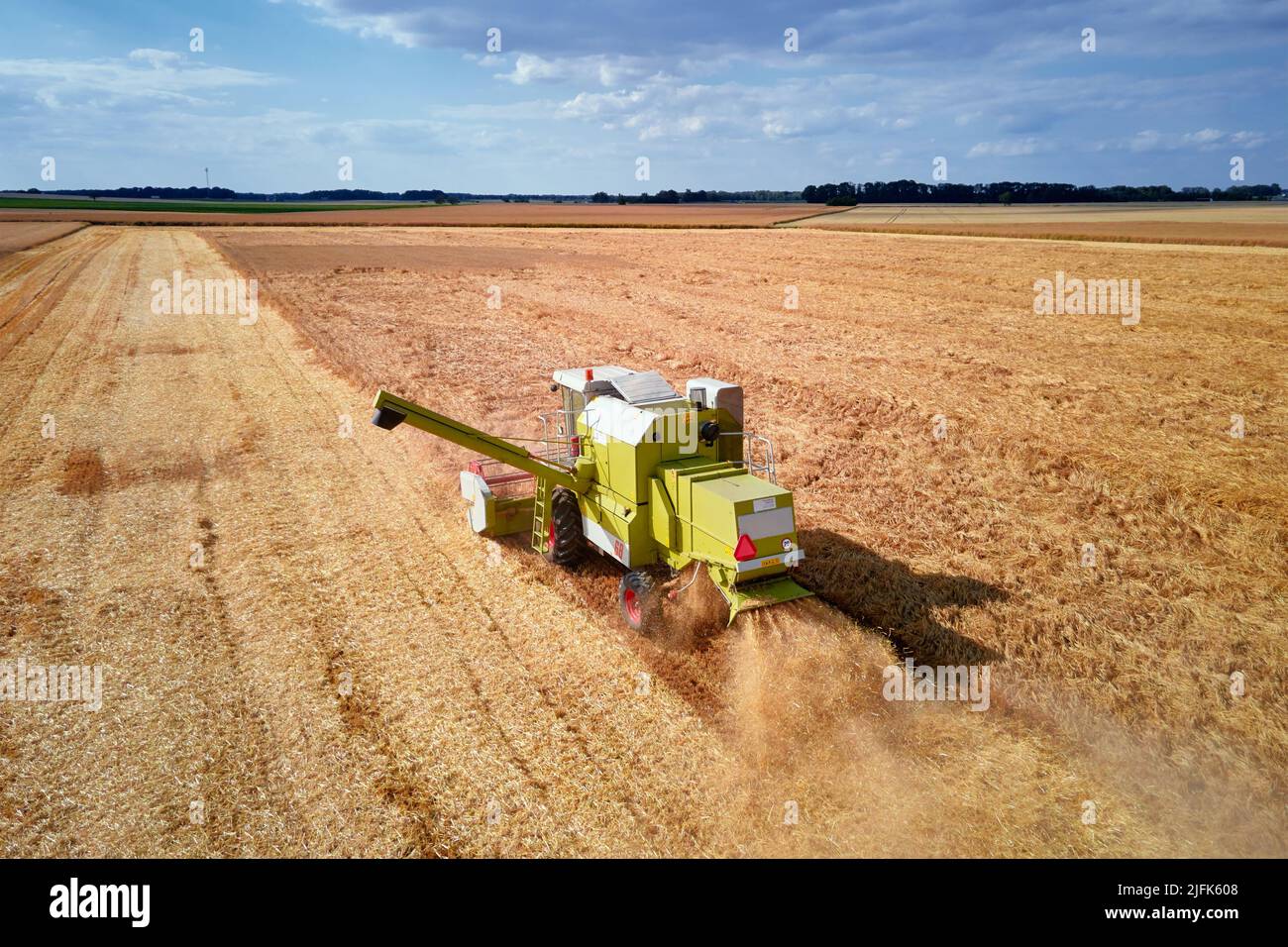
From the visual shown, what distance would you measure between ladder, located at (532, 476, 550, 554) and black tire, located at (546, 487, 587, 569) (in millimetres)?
122

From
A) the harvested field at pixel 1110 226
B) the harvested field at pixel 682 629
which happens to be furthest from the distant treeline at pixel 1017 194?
the harvested field at pixel 682 629

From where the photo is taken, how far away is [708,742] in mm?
7426

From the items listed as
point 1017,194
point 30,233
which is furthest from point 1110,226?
point 30,233

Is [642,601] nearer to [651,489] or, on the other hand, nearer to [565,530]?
[651,489]

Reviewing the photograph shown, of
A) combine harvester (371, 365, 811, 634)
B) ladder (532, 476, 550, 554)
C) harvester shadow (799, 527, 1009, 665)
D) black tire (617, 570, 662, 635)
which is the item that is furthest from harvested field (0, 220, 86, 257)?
harvester shadow (799, 527, 1009, 665)

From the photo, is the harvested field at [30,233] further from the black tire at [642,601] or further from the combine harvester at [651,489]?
the black tire at [642,601]

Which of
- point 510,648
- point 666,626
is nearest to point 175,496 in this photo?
point 510,648

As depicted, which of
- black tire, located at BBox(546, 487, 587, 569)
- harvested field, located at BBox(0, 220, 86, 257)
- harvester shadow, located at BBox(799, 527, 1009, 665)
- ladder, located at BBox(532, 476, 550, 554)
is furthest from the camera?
harvested field, located at BBox(0, 220, 86, 257)

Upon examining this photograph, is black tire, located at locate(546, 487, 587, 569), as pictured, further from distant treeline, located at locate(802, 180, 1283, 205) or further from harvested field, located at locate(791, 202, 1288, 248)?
distant treeline, located at locate(802, 180, 1283, 205)

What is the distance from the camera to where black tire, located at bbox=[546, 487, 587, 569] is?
10.5 metres

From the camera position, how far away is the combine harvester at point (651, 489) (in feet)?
26.0

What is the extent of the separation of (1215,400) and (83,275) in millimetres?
46178

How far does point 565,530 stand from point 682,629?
249 centimetres

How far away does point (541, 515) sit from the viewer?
10898 mm
